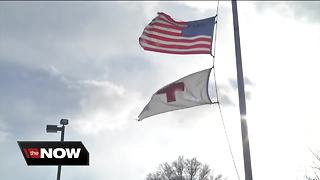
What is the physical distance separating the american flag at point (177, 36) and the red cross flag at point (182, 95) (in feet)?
2.32

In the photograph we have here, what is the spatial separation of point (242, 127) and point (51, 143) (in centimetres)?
767

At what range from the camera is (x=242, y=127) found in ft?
31.9

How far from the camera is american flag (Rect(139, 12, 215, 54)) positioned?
35.3 feet

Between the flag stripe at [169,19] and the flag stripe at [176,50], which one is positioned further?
the flag stripe at [169,19]

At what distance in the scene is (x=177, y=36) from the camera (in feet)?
36.1

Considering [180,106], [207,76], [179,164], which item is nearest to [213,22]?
[207,76]

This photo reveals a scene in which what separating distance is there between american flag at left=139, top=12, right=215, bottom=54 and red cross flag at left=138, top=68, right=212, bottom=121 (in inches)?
27.8

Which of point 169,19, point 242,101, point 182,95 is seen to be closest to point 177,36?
point 169,19

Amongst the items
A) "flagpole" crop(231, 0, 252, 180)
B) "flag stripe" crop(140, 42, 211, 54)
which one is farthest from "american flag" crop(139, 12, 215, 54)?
"flagpole" crop(231, 0, 252, 180)

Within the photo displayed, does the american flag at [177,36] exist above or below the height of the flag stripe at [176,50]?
above

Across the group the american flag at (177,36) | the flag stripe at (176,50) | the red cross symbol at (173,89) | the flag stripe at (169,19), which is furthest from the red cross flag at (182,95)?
the flag stripe at (169,19)

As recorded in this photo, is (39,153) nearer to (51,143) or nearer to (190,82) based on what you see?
(51,143)

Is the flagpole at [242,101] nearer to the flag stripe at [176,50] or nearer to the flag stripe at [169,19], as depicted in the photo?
the flag stripe at [176,50]

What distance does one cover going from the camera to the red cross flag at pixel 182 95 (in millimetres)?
10344
